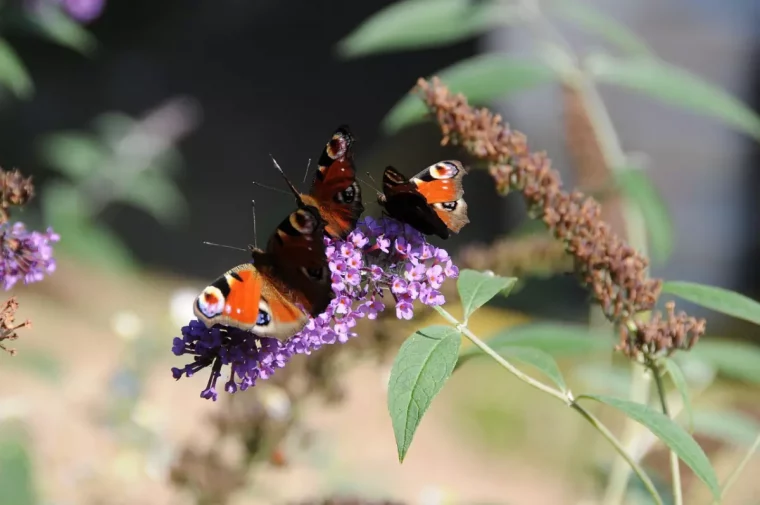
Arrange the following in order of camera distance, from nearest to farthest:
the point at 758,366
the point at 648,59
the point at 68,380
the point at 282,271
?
the point at 282,271
the point at 758,366
the point at 648,59
the point at 68,380

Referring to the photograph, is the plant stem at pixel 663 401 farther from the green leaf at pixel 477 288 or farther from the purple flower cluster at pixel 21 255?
the purple flower cluster at pixel 21 255

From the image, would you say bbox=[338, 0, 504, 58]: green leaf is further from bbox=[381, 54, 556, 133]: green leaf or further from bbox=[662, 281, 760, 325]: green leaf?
bbox=[662, 281, 760, 325]: green leaf

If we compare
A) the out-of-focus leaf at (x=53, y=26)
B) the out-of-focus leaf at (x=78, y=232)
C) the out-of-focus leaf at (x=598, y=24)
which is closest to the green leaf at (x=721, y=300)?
the out-of-focus leaf at (x=598, y=24)

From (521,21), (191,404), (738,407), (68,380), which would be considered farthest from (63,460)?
(738,407)

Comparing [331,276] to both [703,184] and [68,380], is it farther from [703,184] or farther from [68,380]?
[703,184]

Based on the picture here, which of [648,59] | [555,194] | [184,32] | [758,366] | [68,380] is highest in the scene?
[184,32]

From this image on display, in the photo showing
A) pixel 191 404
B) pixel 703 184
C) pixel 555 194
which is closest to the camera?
pixel 555 194

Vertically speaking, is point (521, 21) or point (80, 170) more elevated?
point (80, 170)

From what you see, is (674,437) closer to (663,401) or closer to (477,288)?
(663,401)
